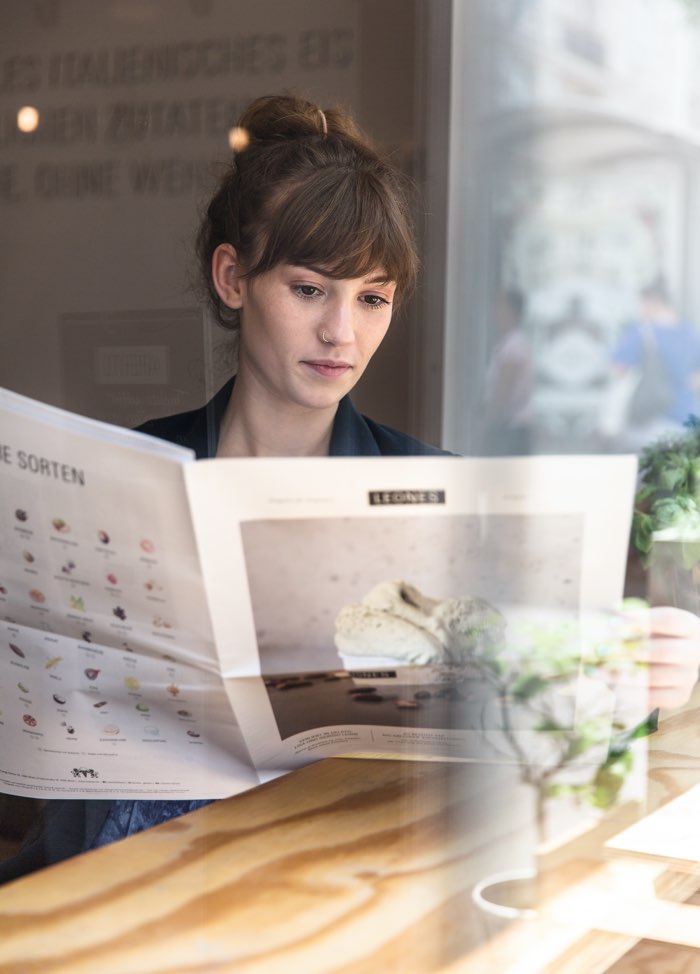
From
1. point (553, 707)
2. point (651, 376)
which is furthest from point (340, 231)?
point (553, 707)

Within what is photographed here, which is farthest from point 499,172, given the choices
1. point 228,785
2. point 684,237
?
point 228,785

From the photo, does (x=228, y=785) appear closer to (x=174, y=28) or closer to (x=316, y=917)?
(x=316, y=917)

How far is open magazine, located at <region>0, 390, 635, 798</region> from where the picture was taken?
0.67 metres

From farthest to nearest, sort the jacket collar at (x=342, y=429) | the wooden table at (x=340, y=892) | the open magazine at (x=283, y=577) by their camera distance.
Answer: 1. the jacket collar at (x=342, y=429)
2. the open magazine at (x=283, y=577)
3. the wooden table at (x=340, y=892)

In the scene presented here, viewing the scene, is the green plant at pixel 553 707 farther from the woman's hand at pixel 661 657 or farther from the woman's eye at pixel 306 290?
the woman's eye at pixel 306 290

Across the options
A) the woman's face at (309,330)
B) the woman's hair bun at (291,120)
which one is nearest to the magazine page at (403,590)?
the woman's face at (309,330)

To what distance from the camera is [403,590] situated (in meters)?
0.72

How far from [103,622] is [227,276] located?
323 millimetres

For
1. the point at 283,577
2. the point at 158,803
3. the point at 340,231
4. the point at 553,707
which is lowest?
the point at 158,803

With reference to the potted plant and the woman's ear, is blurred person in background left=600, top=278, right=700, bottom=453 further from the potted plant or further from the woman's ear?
the woman's ear

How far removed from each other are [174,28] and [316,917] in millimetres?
738

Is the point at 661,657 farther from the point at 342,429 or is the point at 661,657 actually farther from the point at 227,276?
the point at 227,276

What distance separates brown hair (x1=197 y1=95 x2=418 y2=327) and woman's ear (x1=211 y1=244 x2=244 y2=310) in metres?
0.01

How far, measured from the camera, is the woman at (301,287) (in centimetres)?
81
